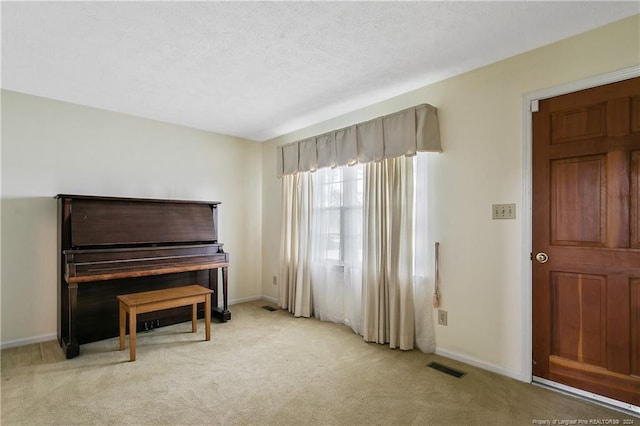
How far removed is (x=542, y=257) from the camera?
2.35 metres

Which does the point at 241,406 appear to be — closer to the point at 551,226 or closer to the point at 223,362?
the point at 223,362

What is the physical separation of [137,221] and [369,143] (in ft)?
8.31

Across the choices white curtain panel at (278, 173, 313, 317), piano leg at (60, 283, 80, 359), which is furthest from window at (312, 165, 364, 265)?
piano leg at (60, 283, 80, 359)

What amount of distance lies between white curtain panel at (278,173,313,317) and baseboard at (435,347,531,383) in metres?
1.69

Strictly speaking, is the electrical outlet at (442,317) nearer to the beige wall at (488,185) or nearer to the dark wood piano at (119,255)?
the beige wall at (488,185)

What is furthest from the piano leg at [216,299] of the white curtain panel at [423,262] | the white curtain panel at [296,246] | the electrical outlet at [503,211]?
the electrical outlet at [503,211]

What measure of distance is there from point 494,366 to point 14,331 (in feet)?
13.9

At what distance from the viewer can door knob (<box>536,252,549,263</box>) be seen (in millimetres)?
2334

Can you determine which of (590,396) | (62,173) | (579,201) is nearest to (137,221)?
(62,173)

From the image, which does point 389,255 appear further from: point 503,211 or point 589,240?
point 589,240

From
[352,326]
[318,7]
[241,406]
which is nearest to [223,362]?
[241,406]

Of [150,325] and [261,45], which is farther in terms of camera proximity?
[150,325]

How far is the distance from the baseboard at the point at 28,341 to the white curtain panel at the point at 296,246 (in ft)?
7.90

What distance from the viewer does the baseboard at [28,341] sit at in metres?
3.06
